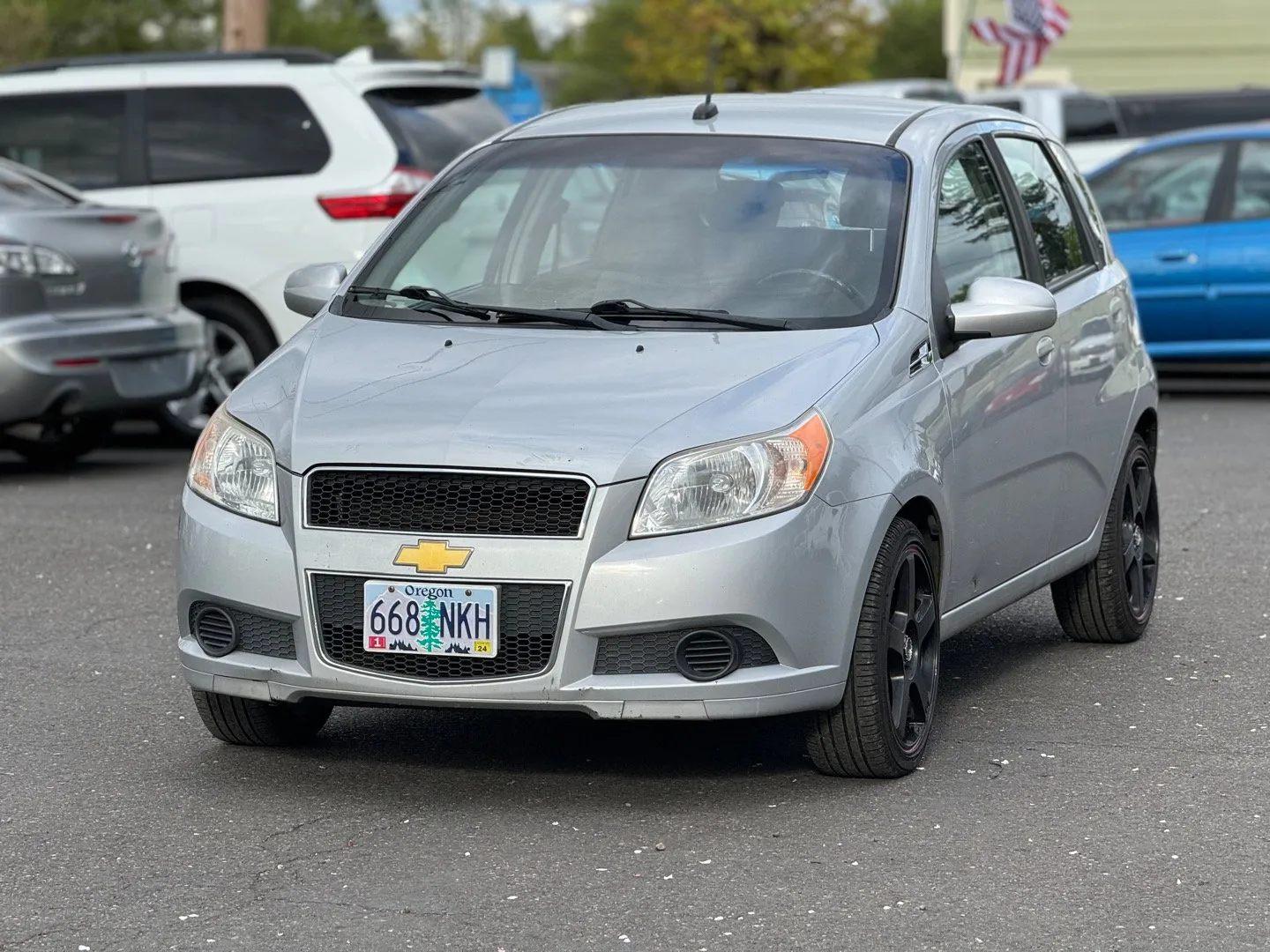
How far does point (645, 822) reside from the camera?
5.24m

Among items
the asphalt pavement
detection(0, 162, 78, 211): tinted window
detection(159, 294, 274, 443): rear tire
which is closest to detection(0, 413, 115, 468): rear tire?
detection(159, 294, 274, 443): rear tire

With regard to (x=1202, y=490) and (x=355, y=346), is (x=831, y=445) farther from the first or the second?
(x=1202, y=490)

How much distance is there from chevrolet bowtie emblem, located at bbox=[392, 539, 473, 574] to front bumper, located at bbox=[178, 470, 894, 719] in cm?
2

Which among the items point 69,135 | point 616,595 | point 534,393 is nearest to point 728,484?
point 616,595

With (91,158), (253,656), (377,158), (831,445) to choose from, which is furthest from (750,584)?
(91,158)

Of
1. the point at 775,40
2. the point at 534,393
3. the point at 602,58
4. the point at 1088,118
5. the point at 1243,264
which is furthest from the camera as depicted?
the point at 602,58

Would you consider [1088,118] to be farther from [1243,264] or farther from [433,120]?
Answer: [433,120]

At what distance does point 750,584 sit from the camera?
507 cm

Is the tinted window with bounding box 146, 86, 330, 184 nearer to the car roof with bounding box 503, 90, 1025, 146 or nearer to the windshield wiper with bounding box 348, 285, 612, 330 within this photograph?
the car roof with bounding box 503, 90, 1025, 146

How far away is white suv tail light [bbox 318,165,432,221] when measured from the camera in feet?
39.3

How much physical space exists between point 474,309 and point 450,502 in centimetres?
104

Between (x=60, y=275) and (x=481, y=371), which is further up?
(x=481, y=371)

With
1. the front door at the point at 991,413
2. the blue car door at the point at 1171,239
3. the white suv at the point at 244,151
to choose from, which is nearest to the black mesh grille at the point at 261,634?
the front door at the point at 991,413

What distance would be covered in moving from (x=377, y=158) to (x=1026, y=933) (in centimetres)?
838
